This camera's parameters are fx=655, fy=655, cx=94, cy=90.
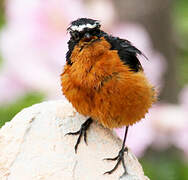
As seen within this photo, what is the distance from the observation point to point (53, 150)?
184 centimetres

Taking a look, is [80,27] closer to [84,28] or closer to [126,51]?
[84,28]

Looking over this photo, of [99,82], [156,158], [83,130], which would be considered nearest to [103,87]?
[99,82]

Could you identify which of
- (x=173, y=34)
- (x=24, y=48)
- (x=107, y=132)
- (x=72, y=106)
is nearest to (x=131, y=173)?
(x=107, y=132)

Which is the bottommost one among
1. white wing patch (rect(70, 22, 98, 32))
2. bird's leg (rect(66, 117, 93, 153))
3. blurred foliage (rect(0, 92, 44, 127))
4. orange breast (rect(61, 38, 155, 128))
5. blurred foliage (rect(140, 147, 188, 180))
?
blurred foliage (rect(140, 147, 188, 180))

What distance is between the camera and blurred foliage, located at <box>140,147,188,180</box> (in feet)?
10.5

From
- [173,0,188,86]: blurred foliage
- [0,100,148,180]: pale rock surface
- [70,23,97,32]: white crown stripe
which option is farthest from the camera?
[173,0,188,86]: blurred foliage

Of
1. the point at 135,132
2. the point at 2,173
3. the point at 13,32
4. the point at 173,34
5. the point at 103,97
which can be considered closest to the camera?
the point at 2,173

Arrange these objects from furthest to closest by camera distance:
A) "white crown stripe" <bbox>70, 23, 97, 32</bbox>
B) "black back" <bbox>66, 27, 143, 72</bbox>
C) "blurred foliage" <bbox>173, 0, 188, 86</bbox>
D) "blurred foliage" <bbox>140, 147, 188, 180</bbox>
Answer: "blurred foliage" <bbox>173, 0, 188, 86</bbox>, "blurred foliage" <bbox>140, 147, 188, 180</bbox>, "black back" <bbox>66, 27, 143, 72</bbox>, "white crown stripe" <bbox>70, 23, 97, 32</bbox>

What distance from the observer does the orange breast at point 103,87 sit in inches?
77.3

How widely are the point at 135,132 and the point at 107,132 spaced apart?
915 millimetres

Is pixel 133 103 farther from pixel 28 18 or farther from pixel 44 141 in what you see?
pixel 28 18

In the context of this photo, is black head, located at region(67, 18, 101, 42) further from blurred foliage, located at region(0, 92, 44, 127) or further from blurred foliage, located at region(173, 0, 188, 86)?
blurred foliage, located at region(173, 0, 188, 86)

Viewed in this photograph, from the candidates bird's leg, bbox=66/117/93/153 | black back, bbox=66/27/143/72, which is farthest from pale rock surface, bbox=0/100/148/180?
black back, bbox=66/27/143/72

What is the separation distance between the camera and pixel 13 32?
10.3ft
